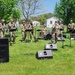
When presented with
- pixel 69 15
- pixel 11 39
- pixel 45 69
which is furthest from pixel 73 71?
pixel 69 15

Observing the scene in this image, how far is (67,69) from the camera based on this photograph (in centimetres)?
1136

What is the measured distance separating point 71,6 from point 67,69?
129 feet

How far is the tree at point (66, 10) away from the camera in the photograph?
48.8 m

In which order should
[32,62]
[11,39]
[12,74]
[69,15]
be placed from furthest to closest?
[69,15]
[11,39]
[32,62]
[12,74]

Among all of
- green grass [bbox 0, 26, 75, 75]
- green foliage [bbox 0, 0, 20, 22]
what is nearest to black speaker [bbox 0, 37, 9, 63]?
green grass [bbox 0, 26, 75, 75]

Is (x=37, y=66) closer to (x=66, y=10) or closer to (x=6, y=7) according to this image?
(x=6, y=7)

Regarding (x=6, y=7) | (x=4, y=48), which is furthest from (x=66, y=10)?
(x=4, y=48)

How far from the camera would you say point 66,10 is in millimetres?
50125

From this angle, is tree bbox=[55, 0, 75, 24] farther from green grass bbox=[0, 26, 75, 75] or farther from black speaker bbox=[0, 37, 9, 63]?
black speaker bbox=[0, 37, 9, 63]

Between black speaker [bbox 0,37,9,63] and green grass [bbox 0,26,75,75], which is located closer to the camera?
green grass [bbox 0,26,75,75]

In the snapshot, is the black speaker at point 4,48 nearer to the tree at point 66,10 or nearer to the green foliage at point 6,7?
the green foliage at point 6,7

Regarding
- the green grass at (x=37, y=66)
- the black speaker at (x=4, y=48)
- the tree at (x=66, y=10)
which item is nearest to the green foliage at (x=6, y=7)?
the tree at (x=66, y=10)

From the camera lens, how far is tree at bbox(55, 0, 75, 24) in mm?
48812

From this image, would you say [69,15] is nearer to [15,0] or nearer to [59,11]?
[59,11]
